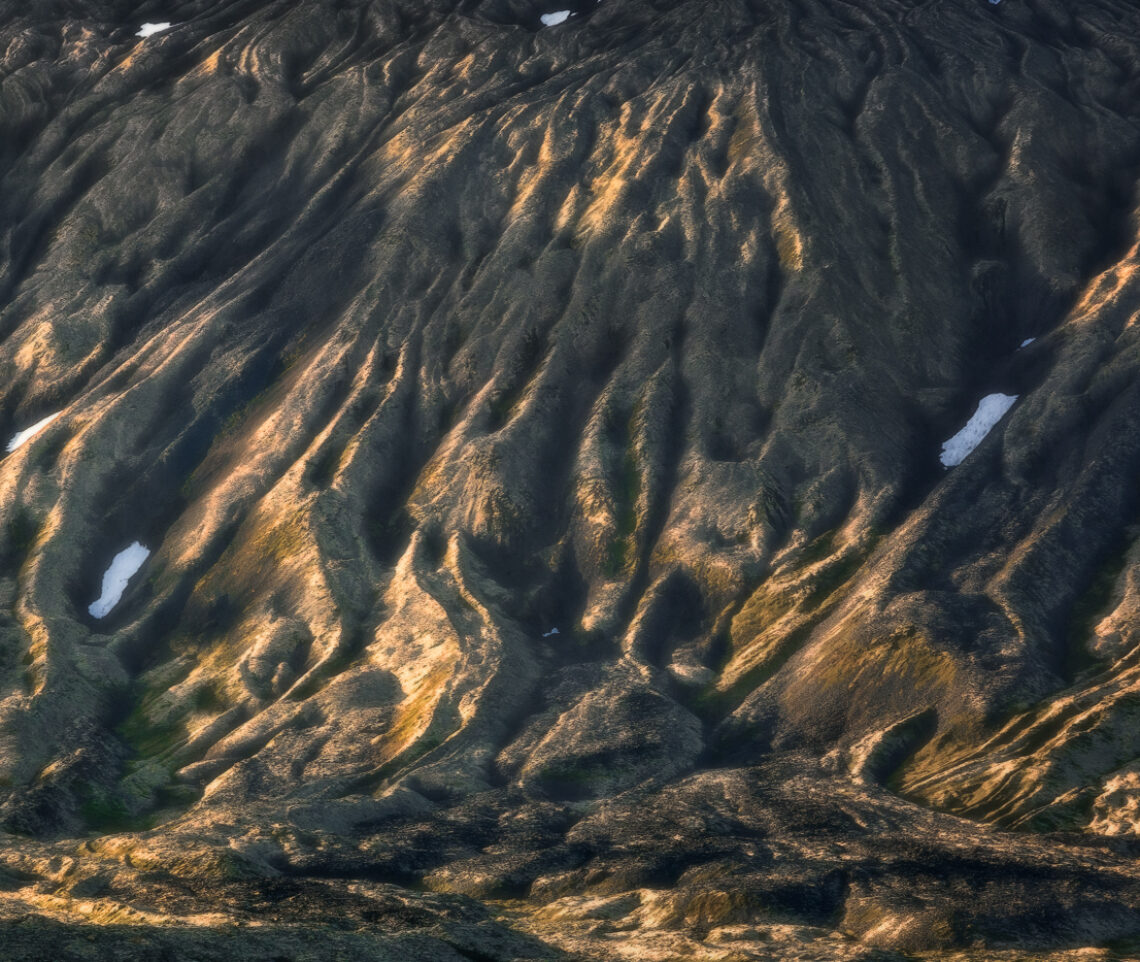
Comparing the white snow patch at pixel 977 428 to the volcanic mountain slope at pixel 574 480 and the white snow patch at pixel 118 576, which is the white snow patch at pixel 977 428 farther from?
the white snow patch at pixel 118 576

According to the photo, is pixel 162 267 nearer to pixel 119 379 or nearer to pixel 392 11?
pixel 119 379

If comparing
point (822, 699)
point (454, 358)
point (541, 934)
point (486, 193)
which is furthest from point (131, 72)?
point (541, 934)

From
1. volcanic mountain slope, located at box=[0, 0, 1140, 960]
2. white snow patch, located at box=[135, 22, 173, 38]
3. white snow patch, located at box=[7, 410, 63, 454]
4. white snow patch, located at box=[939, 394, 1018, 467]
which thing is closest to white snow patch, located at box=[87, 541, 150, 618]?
volcanic mountain slope, located at box=[0, 0, 1140, 960]

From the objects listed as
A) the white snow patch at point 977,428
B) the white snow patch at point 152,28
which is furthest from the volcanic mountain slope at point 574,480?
the white snow patch at point 152,28

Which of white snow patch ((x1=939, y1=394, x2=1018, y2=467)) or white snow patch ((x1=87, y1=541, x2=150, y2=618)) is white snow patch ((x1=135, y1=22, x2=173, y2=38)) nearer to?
white snow patch ((x1=87, y1=541, x2=150, y2=618))

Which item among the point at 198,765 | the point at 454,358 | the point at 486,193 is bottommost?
the point at 198,765

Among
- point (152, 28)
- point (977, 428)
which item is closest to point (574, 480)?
point (977, 428)
